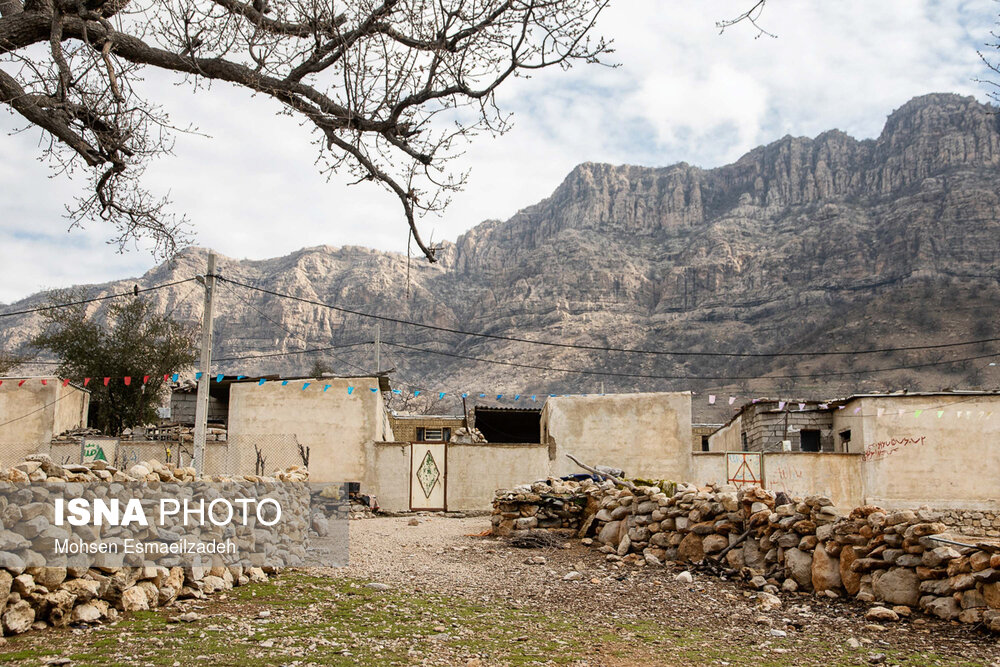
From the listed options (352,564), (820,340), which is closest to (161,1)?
(352,564)

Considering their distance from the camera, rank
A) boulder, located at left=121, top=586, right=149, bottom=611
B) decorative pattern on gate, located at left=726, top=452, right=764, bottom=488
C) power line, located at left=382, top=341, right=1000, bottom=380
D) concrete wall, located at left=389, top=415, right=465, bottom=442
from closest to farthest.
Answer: boulder, located at left=121, top=586, right=149, bottom=611 < decorative pattern on gate, located at left=726, top=452, right=764, bottom=488 < concrete wall, located at left=389, top=415, right=465, bottom=442 < power line, located at left=382, top=341, right=1000, bottom=380

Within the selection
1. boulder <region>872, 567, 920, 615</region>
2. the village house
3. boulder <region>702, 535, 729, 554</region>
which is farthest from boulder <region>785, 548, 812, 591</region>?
the village house

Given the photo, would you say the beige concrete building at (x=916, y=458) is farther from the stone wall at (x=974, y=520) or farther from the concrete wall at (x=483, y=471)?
the concrete wall at (x=483, y=471)

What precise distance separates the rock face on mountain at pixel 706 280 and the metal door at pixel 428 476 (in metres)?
56.3

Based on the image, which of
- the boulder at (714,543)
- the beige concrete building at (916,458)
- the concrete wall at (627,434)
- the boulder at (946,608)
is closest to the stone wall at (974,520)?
the beige concrete building at (916,458)

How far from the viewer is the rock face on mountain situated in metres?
91.1

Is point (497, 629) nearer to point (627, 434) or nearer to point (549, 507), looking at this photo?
point (549, 507)

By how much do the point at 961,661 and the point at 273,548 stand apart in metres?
6.80

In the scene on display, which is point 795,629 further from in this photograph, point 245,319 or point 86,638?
point 245,319

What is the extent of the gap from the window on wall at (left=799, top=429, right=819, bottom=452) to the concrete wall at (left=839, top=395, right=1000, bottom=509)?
17.1 feet

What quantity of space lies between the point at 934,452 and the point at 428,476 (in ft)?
52.3

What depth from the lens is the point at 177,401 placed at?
1069 inches

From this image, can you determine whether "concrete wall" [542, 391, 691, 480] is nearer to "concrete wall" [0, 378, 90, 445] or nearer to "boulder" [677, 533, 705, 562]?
"boulder" [677, 533, 705, 562]

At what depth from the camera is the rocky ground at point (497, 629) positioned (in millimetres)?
5238
